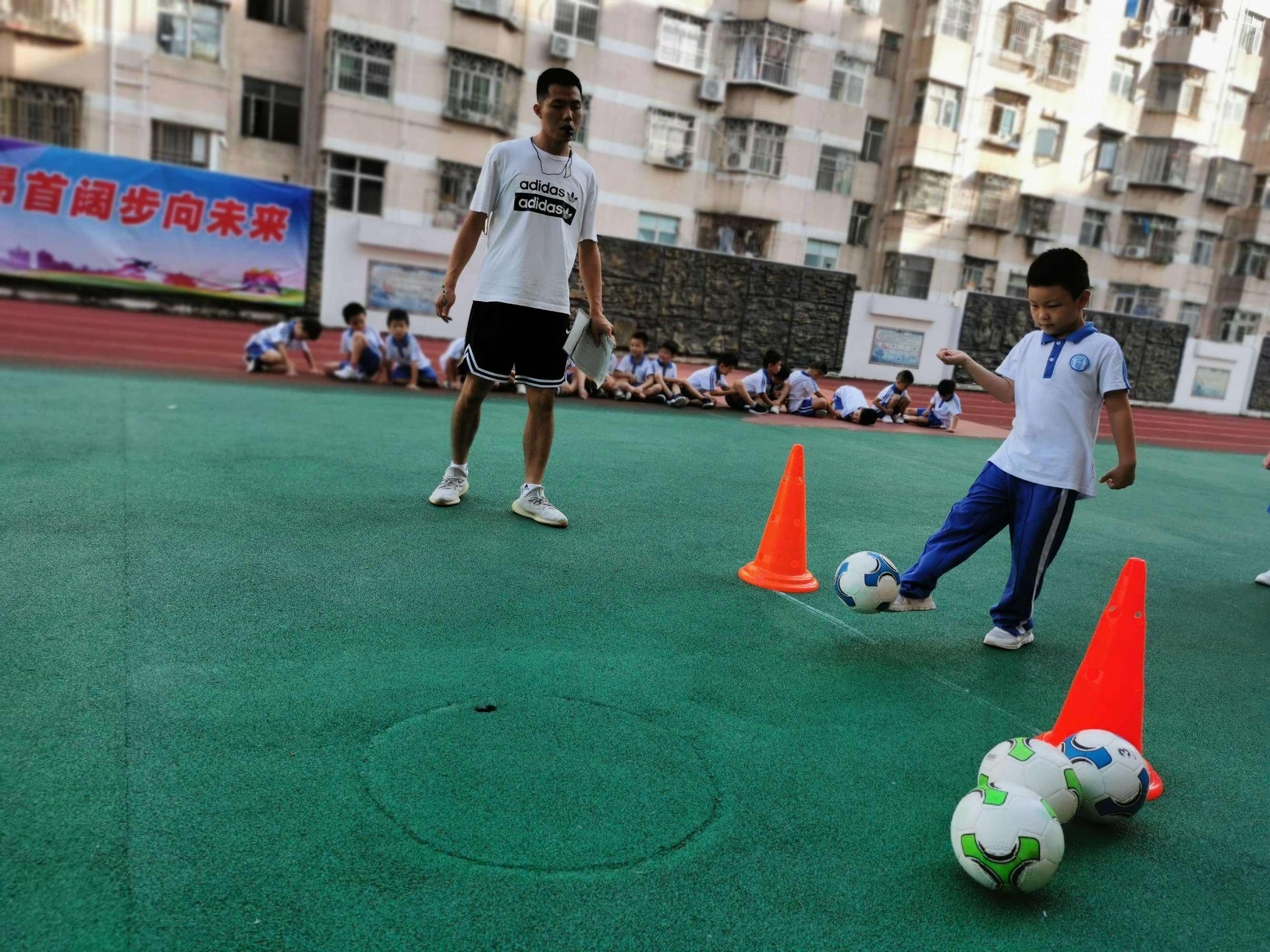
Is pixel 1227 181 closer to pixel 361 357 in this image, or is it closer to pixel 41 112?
pixel 361 357

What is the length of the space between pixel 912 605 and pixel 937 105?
2849cm

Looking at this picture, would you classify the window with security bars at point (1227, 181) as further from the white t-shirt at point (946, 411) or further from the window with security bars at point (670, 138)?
the white t-shirt at point (946, 411)

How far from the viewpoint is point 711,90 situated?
25.3m

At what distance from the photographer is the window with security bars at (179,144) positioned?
20.6 metres

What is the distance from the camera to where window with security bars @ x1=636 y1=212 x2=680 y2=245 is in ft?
83.8

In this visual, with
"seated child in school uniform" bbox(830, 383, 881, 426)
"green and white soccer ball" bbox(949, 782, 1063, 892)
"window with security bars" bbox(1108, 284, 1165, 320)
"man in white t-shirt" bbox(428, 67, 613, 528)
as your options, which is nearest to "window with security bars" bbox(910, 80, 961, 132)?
"window with security bars" bbox(1108, 284, 1165, 320)

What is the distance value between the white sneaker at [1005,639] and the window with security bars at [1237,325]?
126ft

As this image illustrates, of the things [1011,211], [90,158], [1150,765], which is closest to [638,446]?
[1150,765]

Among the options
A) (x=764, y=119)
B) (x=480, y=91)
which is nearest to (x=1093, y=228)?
(x=764, y=119)

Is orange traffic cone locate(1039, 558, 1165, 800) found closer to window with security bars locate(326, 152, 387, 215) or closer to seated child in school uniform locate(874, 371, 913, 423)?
seated child in school uniform locate(874, 371, 913, 423)

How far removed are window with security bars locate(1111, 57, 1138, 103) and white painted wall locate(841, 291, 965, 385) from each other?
16460 mm

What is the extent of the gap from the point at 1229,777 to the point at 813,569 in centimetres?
194

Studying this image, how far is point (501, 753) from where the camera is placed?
7.36 feet

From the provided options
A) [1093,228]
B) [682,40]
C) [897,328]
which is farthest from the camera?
[1093,228]
